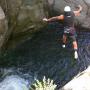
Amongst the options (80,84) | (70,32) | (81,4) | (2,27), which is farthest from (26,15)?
(80,84)

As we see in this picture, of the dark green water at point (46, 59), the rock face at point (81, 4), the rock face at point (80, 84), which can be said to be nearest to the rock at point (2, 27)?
the dark green water at point (46, 59)

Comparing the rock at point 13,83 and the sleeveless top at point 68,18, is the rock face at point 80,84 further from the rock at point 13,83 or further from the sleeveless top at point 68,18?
the sleeveless top at point 68,18

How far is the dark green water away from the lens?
38.8ft

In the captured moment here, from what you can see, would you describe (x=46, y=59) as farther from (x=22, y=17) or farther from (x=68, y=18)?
(x=22, y=17)

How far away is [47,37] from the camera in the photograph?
13.6m

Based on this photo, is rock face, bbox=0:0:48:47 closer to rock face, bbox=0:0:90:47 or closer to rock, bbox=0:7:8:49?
rock face, bbox=0:0:90:47

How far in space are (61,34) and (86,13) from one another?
1.53 m

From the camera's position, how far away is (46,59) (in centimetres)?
1253

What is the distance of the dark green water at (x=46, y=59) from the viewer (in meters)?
11.8

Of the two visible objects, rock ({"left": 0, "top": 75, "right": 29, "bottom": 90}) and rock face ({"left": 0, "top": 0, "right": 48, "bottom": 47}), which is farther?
rock face ({"left": 0, "top": 0, "right": 48, "bottom": 47})

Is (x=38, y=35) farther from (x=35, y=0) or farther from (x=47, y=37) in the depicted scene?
(x=35, y=0)

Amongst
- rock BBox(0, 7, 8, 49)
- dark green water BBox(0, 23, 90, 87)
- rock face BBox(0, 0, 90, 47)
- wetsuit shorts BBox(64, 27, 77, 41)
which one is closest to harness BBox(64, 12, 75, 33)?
wetsuit shorts BBox(64, 27, 77, 41)

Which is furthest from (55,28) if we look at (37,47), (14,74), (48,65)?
(14,74)

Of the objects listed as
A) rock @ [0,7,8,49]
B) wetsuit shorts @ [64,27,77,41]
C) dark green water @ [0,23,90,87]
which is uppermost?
rock @ [0,7,8,49]
